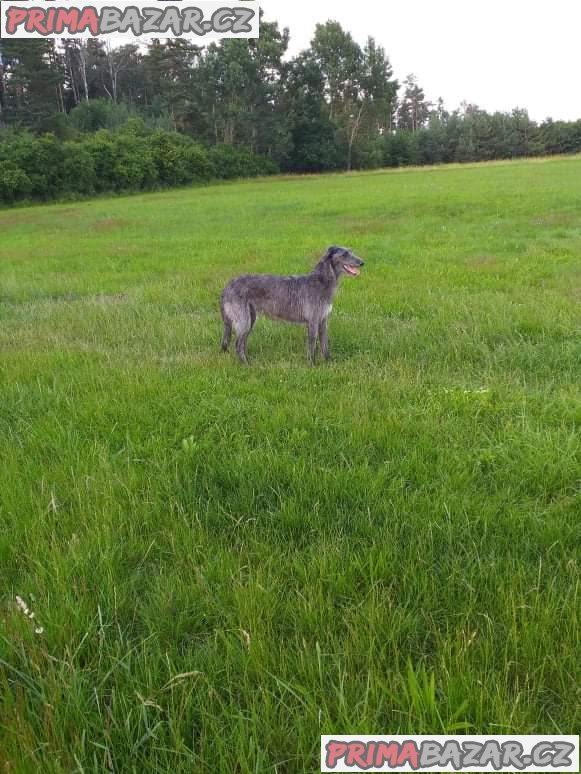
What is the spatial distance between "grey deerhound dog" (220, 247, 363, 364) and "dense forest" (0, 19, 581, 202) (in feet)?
137

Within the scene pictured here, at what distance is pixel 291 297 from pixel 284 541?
13.5 ft

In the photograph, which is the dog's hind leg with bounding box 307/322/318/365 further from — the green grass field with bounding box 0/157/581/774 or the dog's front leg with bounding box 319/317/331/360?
the green grass field with bounding box 0/157/581/774

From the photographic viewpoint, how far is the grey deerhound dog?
643cm

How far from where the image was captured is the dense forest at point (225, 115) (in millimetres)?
48781

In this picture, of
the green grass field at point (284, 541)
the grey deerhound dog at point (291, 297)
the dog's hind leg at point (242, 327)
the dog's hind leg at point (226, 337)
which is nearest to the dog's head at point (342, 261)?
the grey deerhound dog at point (291, 297)

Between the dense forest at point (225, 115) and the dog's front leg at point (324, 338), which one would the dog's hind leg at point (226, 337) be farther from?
the dense forest at point (225, 115)

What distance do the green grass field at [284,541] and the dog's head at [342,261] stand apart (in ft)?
3.24

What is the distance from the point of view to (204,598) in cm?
239

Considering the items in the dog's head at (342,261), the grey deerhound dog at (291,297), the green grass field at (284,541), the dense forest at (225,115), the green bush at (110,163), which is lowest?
the green grass field at (284,541)

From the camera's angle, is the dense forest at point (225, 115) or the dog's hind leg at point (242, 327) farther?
the dense forest at point (225, 115)

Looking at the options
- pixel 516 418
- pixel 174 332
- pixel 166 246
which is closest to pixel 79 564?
pixel 516 418

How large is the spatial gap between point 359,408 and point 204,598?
2.55 m

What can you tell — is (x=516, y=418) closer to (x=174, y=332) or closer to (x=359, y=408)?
(x=359, y=408)

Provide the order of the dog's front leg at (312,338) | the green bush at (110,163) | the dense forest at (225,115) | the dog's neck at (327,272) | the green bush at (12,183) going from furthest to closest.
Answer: the dense forest at (225,115), the green bush at (110,163), the green bush at (12,183), the dog's neck at (327,272), the dog's front leg at (312,338)
